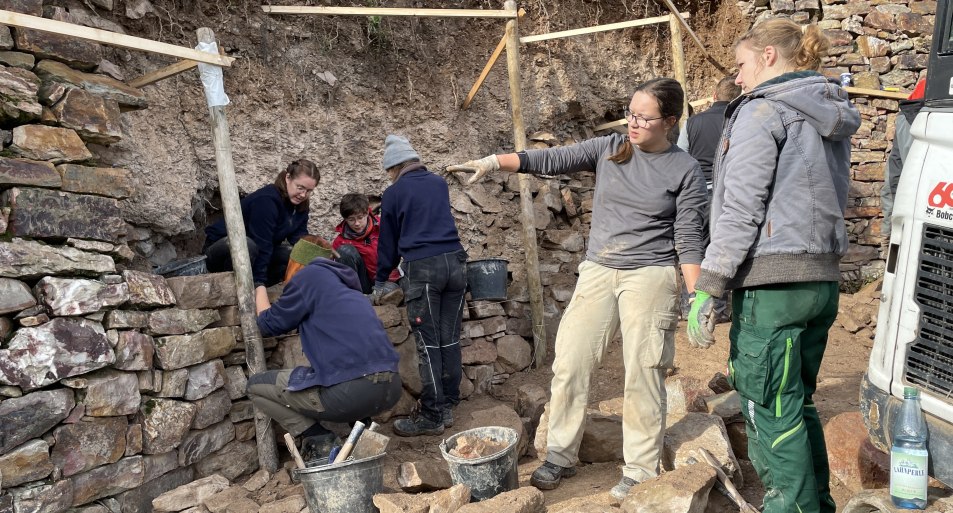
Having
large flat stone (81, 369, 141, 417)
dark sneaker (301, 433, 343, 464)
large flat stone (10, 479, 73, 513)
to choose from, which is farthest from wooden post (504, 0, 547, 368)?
large flat stone (10, 479, 73, 513)

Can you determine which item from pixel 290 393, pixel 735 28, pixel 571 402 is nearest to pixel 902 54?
pixel 735 28

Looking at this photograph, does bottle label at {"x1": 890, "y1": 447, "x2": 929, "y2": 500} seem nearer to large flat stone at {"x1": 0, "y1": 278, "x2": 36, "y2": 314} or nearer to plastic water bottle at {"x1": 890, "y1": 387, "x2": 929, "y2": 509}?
plastic water bottle at {"x1": 890, "y1": 387, "x2": 929, "y2": 509}

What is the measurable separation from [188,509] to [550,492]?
6.54 feet

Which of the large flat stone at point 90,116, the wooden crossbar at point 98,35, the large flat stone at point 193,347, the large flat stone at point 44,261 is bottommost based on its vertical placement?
the large flat stone at point 193,347

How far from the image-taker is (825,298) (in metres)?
2.77

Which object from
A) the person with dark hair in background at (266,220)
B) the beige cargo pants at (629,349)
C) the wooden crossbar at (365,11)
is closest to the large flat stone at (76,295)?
the person with dark hair in background at (266,220)

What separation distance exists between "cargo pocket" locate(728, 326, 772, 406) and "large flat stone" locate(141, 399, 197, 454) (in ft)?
10.1

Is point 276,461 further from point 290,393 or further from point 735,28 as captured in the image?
point 735,28

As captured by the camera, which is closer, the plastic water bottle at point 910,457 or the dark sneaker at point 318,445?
the plastic water bottle at point 910,457

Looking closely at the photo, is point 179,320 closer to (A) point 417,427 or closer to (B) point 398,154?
(A) point 417,427

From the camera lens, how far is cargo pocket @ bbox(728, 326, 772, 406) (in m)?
2.74

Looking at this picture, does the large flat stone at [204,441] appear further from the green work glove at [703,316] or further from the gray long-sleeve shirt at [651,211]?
the green work glove at [703,316]

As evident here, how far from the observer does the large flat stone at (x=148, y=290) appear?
4.05m

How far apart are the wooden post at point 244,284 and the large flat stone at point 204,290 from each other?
0.07 metres
